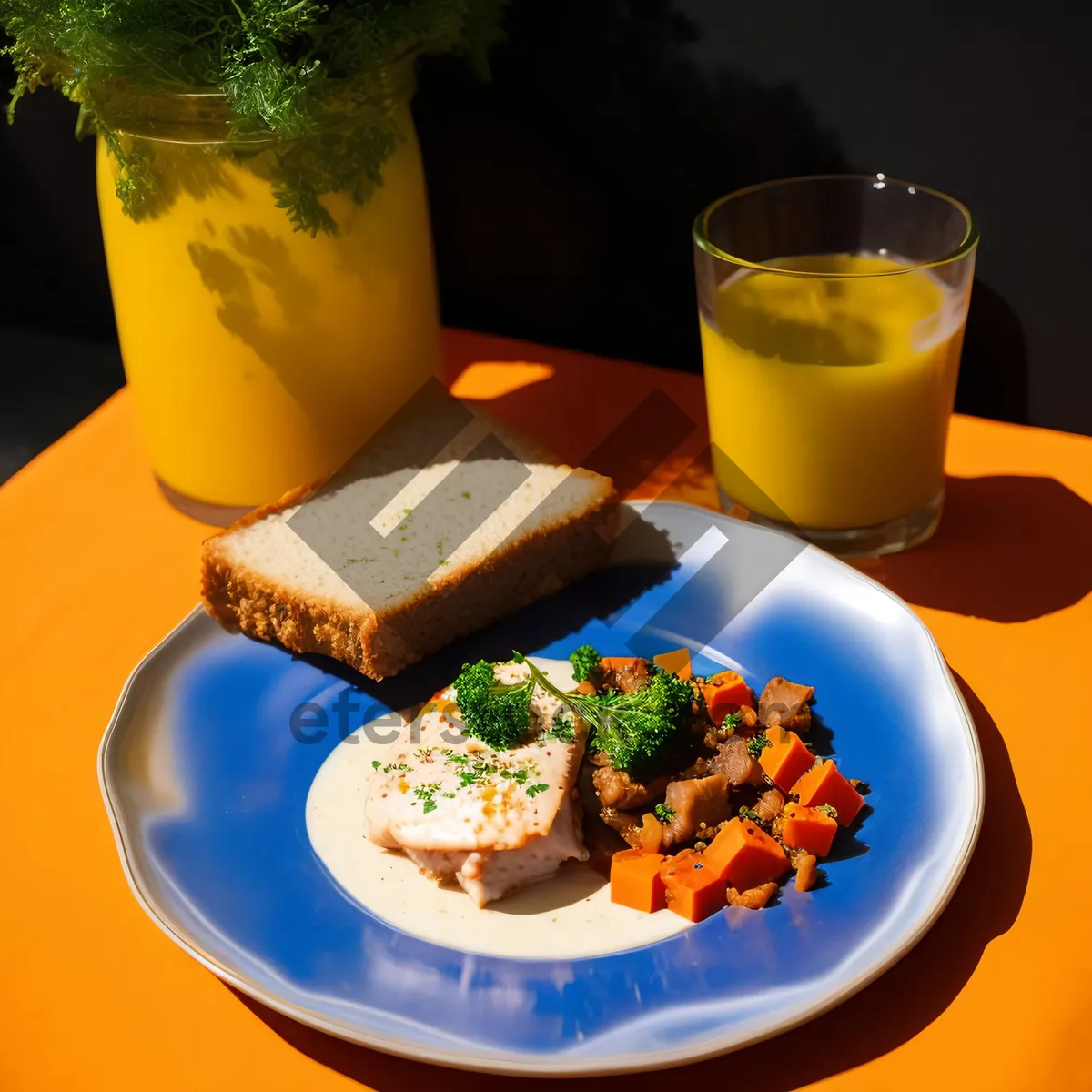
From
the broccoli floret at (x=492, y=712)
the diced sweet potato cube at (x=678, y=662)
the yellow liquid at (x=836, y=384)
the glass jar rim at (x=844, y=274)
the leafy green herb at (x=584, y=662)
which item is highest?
the glass jar rim at (x=844, y=274)

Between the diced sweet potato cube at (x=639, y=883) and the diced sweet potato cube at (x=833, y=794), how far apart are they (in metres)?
0.23

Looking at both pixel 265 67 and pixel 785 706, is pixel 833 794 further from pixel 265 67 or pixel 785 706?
pixel 265 67

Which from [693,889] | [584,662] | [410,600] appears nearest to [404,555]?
[410,600]

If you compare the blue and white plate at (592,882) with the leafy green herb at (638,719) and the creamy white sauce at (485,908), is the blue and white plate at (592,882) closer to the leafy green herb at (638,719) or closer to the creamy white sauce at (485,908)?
the creamy white sauce at (485,908)

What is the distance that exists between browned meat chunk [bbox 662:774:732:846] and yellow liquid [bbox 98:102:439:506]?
107cm

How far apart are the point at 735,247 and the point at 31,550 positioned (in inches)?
60.0

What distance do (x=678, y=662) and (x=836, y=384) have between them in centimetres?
54

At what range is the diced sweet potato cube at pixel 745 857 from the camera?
158 cm

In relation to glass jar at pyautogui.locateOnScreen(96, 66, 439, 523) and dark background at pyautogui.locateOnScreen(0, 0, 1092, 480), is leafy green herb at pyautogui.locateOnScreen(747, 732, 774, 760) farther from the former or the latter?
dark background at pyautogui.locateOnScreen(0, 0, 1092, 480)

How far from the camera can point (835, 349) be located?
208 centimetres

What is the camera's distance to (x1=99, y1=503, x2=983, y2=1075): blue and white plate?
Result: 143 cm

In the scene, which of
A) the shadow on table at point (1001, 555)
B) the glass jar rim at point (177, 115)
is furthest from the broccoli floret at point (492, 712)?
the glass jar rim at point (177, 115)

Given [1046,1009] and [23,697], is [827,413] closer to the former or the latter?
[1046,1009]

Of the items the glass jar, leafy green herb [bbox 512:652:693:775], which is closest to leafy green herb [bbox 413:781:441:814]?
leafy green herb [bbox 512:652:693:775]
